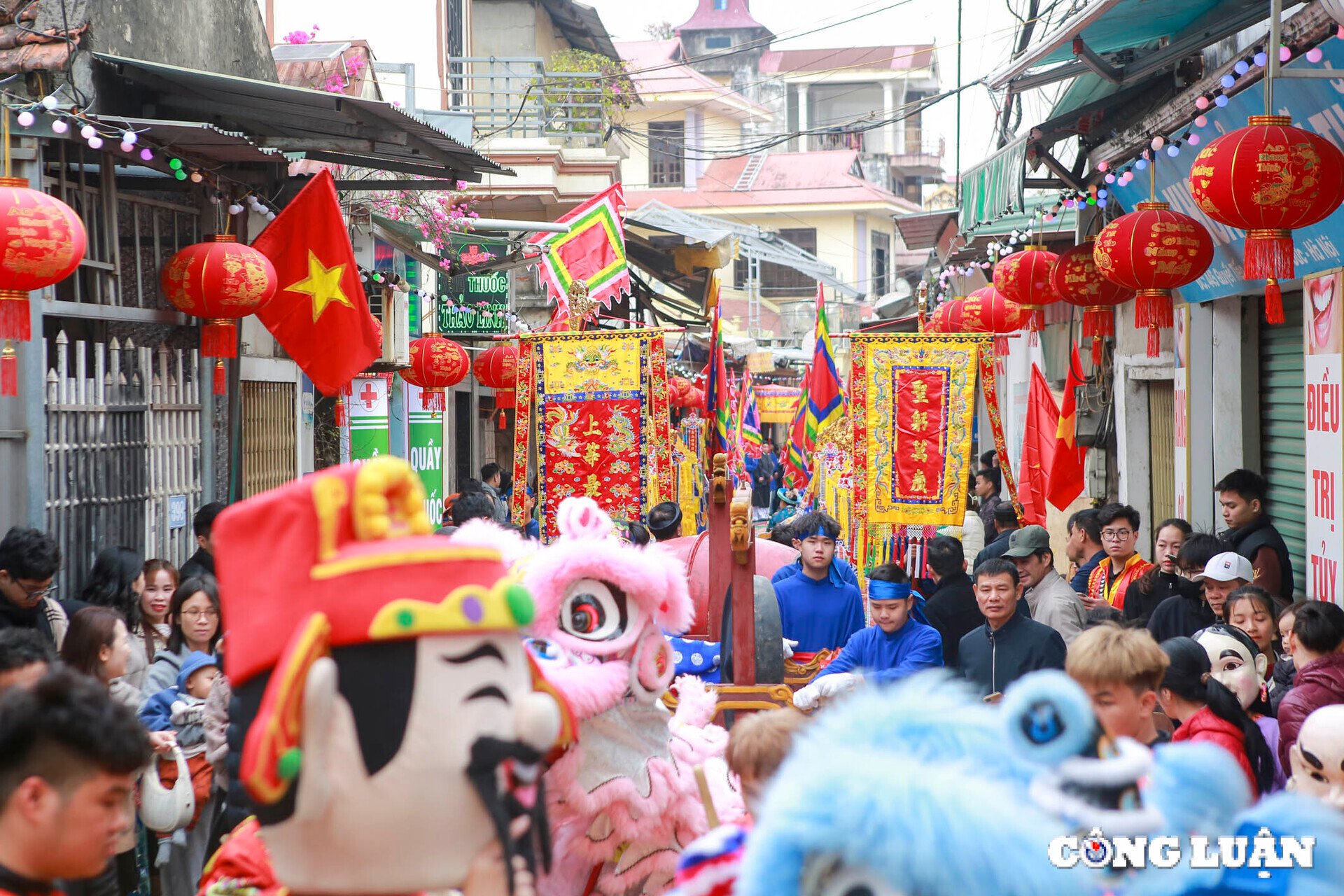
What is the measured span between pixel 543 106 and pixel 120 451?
516 inches

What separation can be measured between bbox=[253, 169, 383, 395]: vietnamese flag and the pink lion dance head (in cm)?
423

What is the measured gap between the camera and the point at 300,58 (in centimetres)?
1295

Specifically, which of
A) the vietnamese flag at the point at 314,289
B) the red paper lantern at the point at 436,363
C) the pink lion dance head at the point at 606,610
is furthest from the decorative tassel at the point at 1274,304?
the red paper lantern at the point at 436,363

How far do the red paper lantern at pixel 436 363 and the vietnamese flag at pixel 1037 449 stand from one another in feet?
19.4

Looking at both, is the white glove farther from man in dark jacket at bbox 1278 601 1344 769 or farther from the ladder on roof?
the ladder on roof

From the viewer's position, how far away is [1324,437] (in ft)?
23.8

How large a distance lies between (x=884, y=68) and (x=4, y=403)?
45238 millimetres

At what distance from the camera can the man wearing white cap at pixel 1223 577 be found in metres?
6.11

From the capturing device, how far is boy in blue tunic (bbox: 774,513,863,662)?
7.03 m

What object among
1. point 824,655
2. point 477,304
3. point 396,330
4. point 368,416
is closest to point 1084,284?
point 824,655

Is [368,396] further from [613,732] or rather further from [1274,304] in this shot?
[613,732]

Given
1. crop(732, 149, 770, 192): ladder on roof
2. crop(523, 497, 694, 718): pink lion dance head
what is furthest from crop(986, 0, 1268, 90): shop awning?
crop(732, 149, 770, 192): ladder on roof

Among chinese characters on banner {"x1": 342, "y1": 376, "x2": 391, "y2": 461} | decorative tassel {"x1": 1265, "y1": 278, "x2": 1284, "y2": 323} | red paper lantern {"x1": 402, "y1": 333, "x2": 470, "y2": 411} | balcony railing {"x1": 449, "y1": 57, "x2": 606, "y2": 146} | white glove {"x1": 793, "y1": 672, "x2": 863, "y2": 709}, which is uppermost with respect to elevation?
balcony railing {"x1": 449, "y1": 57, "x2": 606, "y2": 146}

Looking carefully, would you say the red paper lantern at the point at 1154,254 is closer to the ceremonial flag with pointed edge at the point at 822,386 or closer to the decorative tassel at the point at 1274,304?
the decorative tassel at the point at 1274,304
